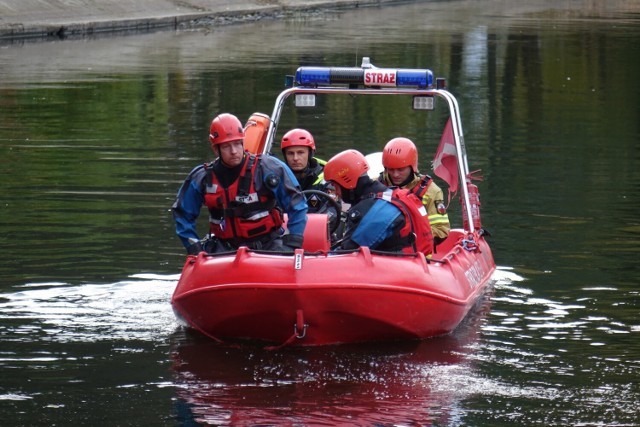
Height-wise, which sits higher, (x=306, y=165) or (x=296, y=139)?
(x=296, y=139)

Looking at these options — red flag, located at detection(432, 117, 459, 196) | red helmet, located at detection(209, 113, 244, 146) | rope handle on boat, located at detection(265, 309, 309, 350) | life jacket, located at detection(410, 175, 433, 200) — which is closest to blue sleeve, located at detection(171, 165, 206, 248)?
red helmet, located at detection(209, 113, 244, 146)

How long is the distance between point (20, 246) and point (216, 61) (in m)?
20.2

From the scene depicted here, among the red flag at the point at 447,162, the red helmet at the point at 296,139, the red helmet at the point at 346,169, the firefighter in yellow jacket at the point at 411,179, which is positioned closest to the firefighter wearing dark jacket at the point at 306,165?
the red helmet at the point at 296,139

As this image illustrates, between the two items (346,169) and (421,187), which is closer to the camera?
(346,169)

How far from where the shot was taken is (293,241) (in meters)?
9.78

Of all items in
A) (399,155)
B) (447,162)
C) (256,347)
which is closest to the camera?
(256,347)

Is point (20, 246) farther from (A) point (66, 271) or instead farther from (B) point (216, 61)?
(B) point (216, 61)

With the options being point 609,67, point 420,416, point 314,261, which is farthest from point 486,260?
point 609,67

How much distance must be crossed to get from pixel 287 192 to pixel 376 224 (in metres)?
0.66

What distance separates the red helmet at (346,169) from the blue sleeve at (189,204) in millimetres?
893

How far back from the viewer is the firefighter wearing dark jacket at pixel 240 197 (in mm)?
9703

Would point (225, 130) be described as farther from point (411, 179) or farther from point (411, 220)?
point (411, 179)

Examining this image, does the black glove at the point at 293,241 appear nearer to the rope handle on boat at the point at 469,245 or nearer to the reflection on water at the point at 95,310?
the reflection on water at the point at 95,310

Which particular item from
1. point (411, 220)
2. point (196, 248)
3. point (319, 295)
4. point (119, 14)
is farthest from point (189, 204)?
point (119, 14)
